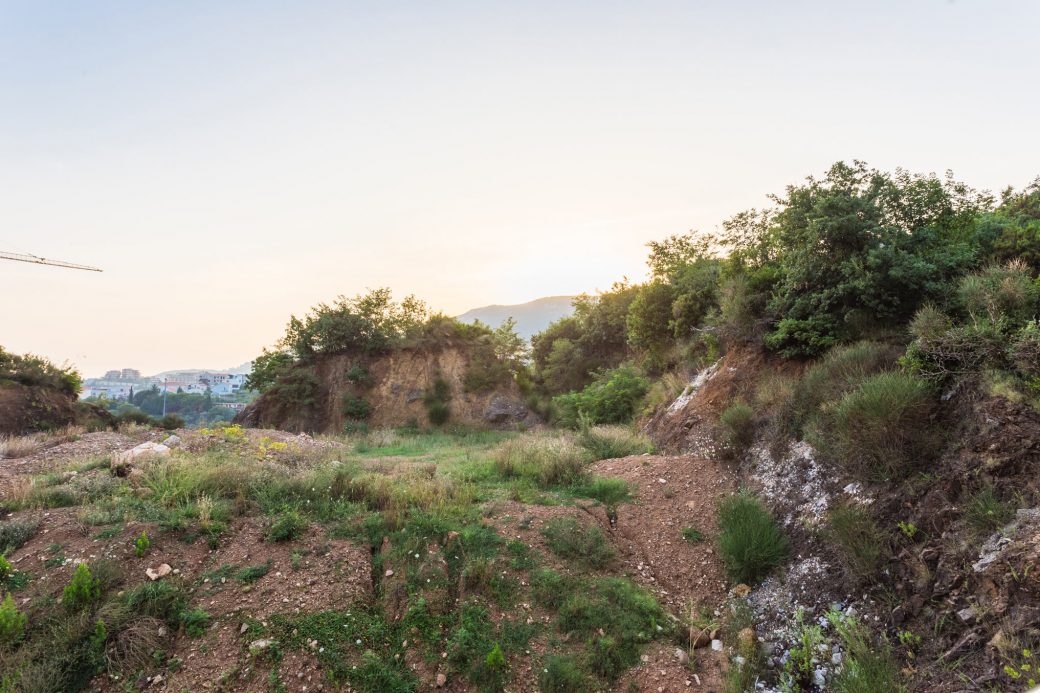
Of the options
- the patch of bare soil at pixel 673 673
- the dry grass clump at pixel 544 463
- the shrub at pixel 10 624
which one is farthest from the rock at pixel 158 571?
the dry grass clump at pixel 544 463

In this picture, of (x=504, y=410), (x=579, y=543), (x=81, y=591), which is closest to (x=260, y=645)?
(x=81, y=591)

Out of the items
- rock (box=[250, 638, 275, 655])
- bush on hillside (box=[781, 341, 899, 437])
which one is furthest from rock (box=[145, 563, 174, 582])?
bush on hillside (box=[781, 341, 899, 437])

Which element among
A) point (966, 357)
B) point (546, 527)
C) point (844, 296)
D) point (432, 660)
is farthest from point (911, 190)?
point (432, 660)

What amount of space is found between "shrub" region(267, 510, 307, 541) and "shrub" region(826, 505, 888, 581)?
5978 millimetres

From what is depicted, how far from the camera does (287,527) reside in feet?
19.0

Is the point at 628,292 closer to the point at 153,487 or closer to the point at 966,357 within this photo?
the point at 966,357

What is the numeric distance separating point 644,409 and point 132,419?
66.1ft

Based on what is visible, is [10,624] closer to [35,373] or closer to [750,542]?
[750,542]

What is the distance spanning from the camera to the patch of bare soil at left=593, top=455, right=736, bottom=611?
5488mm

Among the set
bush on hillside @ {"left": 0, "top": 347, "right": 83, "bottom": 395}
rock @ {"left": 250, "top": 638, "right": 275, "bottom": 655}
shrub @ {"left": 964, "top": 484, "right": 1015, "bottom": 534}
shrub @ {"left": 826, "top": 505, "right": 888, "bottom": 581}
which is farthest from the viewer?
bush on hillside @ {"left": 0, "top": 347, "right": 83, "bottom": 395}

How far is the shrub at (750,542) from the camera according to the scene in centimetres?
529

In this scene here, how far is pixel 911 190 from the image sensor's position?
8.31m

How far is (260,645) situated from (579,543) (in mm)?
3451

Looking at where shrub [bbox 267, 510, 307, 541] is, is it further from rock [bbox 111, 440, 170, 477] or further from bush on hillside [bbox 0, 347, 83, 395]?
bush on hillside [bbox 0, 347, 83, 395]
